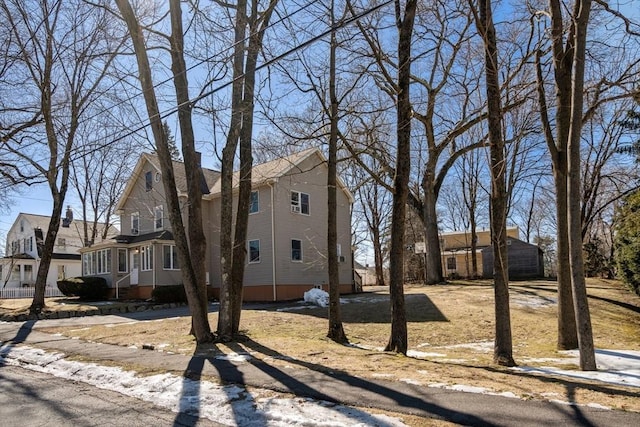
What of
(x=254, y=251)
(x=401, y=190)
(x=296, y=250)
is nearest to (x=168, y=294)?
(x=254, y=251)

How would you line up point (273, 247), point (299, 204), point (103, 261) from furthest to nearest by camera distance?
point (103, 261), point (299, 204), point (273, 247)

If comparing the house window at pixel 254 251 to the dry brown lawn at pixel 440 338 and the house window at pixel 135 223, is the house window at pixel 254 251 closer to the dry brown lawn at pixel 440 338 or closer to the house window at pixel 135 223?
the dry brown lawn at pixel 440 338

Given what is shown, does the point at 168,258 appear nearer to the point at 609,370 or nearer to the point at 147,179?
the point at 147,179

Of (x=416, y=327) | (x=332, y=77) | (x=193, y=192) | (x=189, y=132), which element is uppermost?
(x=332, y=77)

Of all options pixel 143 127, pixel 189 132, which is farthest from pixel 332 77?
pixel 143 127

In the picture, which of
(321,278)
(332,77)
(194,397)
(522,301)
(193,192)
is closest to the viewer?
(194,397)

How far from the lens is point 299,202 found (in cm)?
2467

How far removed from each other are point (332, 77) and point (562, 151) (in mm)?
5450

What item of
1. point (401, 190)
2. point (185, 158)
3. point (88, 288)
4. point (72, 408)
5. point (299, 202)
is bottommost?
point (72, 408)

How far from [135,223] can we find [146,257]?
13.7ft

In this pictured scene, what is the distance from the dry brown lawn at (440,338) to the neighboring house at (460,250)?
19.1 meters

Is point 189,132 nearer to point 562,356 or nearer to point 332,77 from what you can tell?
point 332,77

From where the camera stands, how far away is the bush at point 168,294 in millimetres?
23094

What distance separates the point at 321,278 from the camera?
25.1 meters
